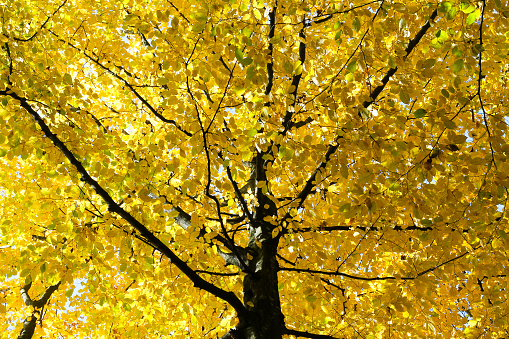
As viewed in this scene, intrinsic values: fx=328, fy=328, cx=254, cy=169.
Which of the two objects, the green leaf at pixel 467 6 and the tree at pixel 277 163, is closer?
the green leaf at pixel 467 6

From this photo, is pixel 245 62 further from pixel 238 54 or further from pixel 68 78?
pixel 68 78

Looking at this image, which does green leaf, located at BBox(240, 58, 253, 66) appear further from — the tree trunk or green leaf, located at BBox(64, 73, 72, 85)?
the tree trunk

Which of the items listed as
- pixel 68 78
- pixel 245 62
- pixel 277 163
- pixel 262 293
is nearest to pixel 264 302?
pixel 262 293

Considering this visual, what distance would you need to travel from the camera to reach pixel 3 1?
445cm

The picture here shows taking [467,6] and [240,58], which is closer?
[467,6]

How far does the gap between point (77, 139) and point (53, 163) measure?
35 centimetres

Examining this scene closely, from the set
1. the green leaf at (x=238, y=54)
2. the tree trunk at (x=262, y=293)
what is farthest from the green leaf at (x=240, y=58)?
the tree trunk at (x=262, y=293)

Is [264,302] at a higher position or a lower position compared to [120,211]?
lower

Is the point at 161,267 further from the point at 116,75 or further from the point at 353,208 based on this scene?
the point at 116,75

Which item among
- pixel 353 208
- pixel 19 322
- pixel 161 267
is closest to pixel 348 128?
pixel 353 208

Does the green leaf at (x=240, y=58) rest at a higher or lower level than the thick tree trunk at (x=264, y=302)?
higher

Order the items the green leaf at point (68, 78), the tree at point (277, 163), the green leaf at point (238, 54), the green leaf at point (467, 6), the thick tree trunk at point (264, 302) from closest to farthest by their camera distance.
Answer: the green leaf at point (467, 6), the green leaf at point (238, 54), the tree at point (277, 163), the green leaf at point (68, 78), the thick tree trunk at point (264, 302)

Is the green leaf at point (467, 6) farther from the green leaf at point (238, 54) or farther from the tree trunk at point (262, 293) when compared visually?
the tree trunk at point (262, 293)

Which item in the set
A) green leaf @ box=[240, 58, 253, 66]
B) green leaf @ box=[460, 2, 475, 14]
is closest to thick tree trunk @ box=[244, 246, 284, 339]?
green leaf @ box=[240, 58, 253, 66]
